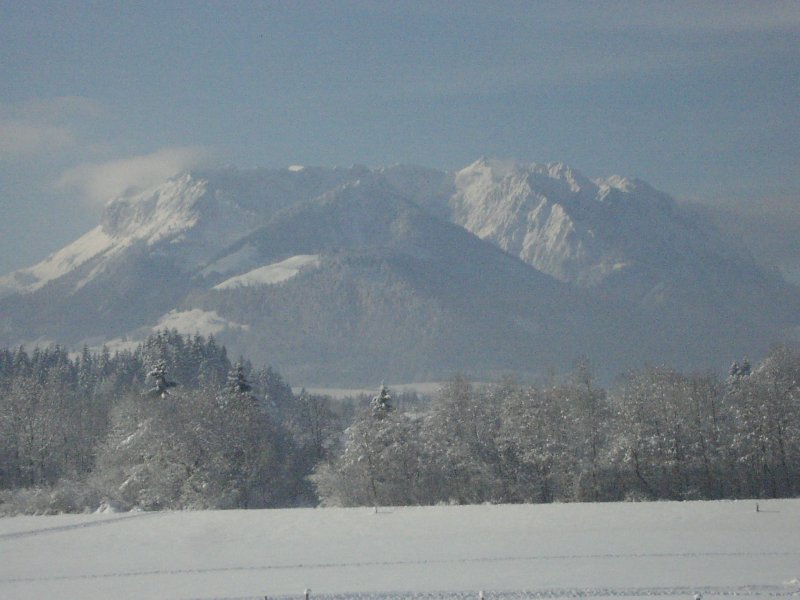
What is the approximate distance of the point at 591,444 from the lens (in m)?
64.6

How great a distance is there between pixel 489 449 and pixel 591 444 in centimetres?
752

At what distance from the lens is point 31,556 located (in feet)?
145

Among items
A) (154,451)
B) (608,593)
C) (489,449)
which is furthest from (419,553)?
(154,451)

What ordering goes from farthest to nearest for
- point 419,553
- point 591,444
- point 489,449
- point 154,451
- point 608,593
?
point 154,451, point 489,449, point 591,444, point 419,553, point 608,593

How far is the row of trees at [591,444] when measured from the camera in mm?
62656

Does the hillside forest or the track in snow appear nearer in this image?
the track in snow

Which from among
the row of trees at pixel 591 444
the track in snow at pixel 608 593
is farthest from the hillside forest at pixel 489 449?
the track in snow at pixel 608 593

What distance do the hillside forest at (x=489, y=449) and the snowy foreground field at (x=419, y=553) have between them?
11.0m

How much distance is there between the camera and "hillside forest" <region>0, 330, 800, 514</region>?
6288cm

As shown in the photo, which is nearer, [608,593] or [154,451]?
[608,593]

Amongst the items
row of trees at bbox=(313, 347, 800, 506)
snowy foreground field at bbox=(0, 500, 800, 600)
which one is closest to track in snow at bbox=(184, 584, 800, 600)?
snowy foreground field at bbox=(0, 500, 800, 600)

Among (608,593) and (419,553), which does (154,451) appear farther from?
(608,593)

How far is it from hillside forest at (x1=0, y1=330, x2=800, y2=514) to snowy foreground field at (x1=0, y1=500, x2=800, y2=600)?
36.0 ft

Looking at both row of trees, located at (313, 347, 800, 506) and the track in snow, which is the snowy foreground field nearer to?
the track in snow
